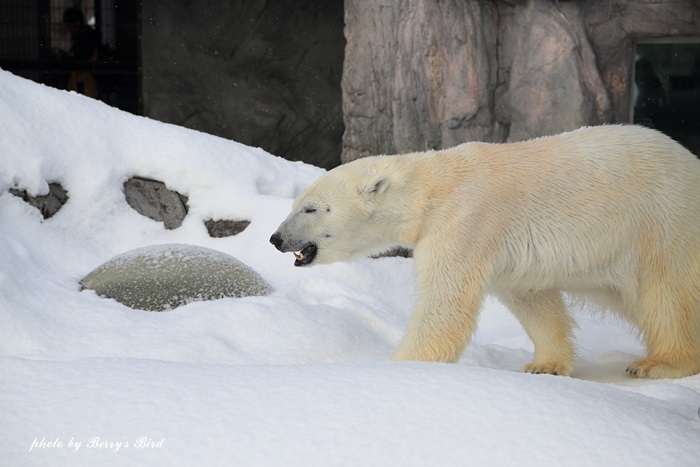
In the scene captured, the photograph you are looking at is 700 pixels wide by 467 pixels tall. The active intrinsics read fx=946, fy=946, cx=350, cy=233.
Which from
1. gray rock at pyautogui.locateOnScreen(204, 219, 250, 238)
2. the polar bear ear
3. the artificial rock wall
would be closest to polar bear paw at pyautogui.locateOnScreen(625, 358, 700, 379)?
the polar bear ear

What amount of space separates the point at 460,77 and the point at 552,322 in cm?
307

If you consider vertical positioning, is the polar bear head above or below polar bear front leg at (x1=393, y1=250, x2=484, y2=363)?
above

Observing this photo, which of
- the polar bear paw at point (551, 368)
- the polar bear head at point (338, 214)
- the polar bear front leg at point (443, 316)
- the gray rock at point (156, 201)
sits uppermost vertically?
the polar bear head at point (338, 214)


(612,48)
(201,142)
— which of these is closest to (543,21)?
(612,48)

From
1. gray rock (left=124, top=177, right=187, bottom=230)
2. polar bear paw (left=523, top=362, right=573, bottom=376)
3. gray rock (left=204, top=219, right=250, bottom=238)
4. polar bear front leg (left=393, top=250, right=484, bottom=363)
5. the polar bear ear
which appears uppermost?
the polar bear ear

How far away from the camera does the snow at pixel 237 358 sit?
2.31 m

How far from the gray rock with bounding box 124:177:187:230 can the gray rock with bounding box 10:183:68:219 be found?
15.7 inches

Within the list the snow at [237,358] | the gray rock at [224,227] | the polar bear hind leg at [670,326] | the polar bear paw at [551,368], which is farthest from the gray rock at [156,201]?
the polar bear hind leg at [670,326]

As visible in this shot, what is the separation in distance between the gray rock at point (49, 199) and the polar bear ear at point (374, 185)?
2144 mm

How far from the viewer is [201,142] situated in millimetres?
5980

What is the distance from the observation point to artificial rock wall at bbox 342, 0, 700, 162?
22.5 ft

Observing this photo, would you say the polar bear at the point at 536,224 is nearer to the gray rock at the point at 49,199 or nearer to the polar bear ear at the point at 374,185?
the polar bear ear at the point at 374,185

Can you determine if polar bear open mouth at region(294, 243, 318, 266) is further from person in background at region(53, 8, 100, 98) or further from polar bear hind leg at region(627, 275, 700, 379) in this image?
person in background at region(53, 8, 100, 98)

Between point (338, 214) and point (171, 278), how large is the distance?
43.9 inches
